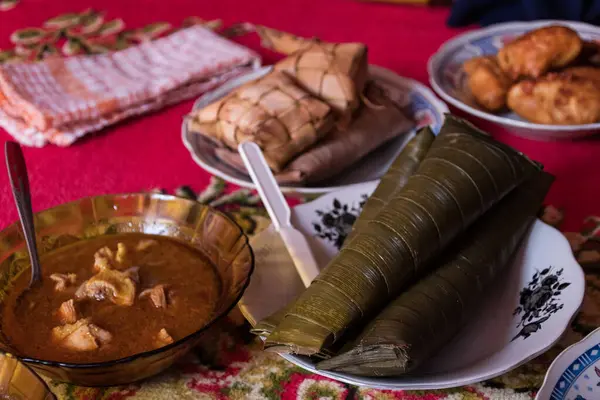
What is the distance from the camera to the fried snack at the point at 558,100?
0.93 meters

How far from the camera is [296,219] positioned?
754 mm

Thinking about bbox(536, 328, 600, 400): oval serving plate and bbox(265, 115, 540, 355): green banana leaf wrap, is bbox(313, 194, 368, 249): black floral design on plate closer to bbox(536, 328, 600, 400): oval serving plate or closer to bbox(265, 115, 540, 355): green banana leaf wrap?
bbox(265, 115, 540, 355): green banana leaf wrap

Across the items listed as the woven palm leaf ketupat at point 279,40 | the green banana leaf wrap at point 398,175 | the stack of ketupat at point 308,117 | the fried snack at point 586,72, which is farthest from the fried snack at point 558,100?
the woven palm leaf ketupat at point 279,40

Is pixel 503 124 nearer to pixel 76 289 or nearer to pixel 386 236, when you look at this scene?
pixel 386 236

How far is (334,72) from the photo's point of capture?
36.9 inches

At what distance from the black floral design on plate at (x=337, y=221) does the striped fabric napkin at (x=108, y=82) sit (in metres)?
0.45

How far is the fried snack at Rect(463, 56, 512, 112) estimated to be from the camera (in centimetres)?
102

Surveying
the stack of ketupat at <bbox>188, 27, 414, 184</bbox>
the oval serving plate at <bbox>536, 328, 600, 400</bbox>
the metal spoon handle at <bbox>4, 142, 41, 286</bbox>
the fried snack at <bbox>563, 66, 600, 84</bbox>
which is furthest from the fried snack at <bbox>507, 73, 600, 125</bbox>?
the metal spoon handle at <bbox>4, 142, 41, 286</bbox>

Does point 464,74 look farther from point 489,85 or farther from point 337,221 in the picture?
point 337,221

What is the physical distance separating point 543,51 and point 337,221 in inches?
19.6

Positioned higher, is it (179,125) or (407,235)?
(407,235)

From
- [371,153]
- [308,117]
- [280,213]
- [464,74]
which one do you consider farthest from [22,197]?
[464,74]

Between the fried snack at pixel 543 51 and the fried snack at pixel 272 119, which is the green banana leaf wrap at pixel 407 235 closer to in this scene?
the fried snack at pixel 272 119

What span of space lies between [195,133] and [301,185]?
21cm
